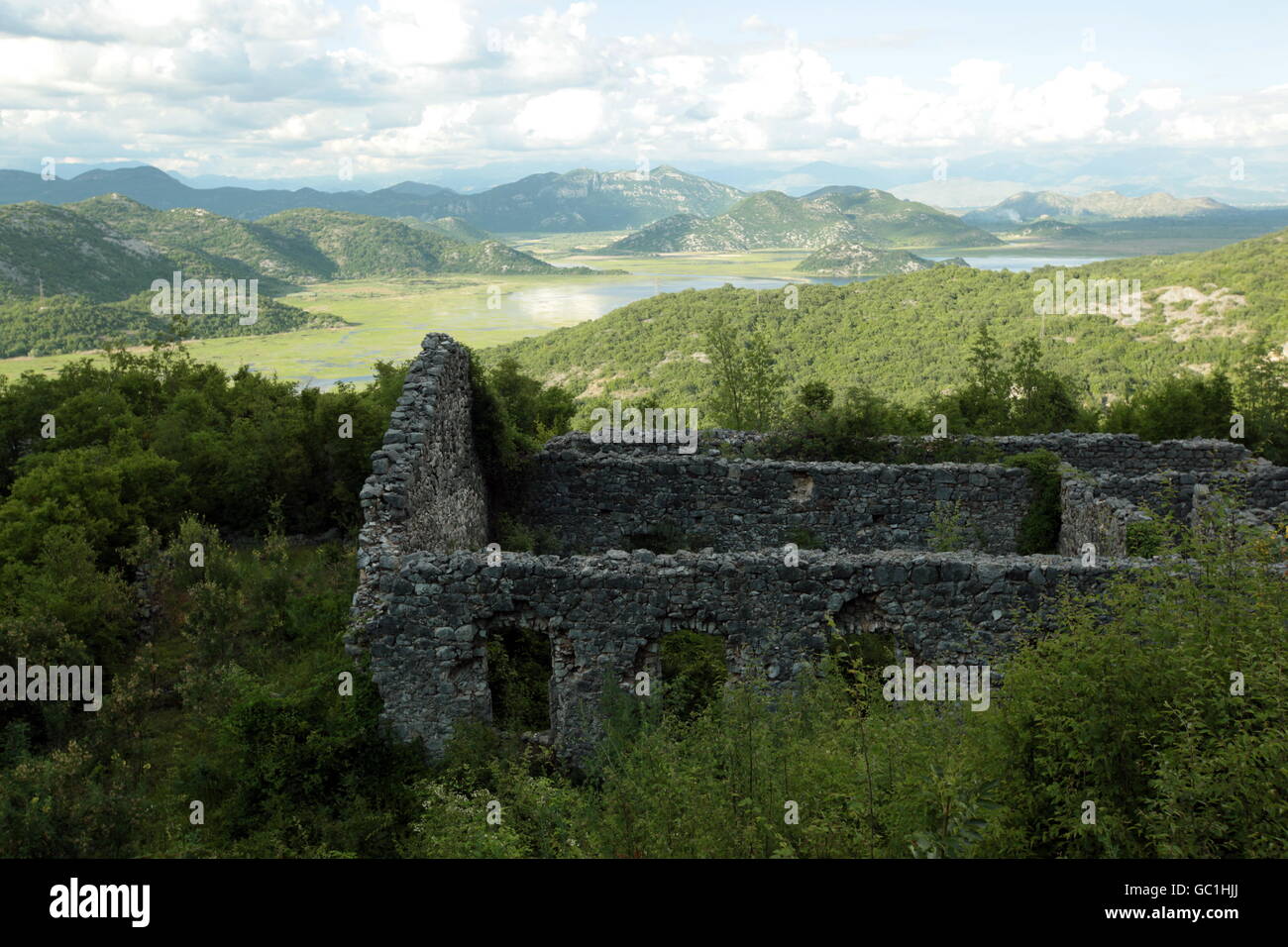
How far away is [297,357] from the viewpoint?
71750 mm

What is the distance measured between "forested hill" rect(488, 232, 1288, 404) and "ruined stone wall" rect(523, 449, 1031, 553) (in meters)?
38.2

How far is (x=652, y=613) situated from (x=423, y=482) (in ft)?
13.4

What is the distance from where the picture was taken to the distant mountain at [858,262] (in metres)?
127

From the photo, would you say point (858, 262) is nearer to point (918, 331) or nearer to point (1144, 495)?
point (918, 331)

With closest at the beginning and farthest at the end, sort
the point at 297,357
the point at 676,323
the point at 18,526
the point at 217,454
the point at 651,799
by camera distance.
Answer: the point at 651,799
the point at 18,526
the point at 217,454
the point at 297,357
the point at 676,323

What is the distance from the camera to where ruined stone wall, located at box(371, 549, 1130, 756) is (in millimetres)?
10125

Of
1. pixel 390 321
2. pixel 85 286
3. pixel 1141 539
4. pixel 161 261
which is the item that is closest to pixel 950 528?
pixel 1141 539

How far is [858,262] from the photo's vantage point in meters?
136

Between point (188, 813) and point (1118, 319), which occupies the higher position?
point (1118, 319)

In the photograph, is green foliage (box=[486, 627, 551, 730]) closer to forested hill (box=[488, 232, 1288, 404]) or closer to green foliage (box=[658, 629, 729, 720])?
green foliage (box=[658, 629, 729, 720])

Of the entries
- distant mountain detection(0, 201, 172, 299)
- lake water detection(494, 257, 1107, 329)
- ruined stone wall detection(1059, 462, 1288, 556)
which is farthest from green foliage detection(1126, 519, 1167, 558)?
distant mountain detection(0, 201, 172, 299)

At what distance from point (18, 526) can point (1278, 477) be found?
20.8 meters

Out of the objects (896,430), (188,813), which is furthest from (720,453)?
(188,813)
